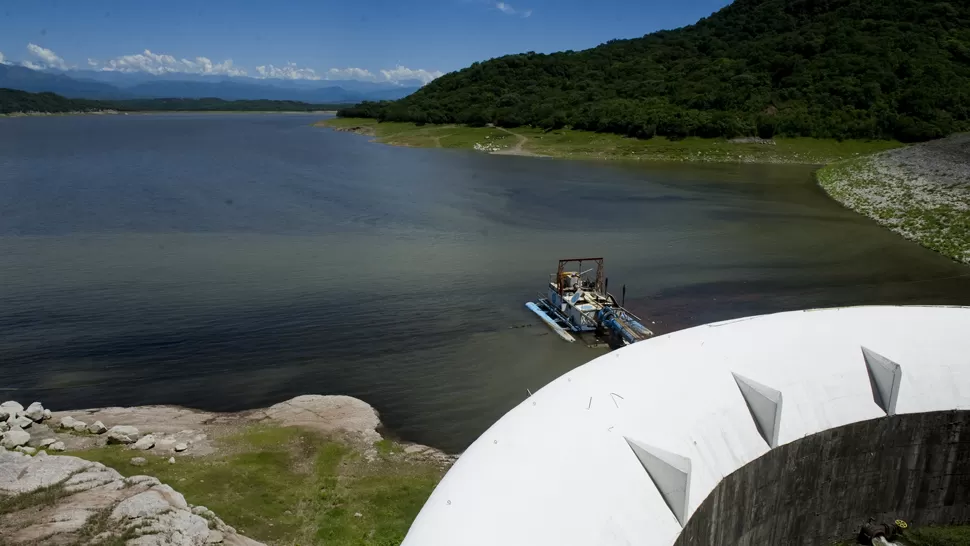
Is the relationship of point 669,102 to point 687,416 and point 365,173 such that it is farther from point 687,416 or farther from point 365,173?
point 687,416

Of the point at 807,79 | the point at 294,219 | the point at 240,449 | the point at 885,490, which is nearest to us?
the point at 885,490

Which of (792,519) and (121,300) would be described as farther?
(121,300)

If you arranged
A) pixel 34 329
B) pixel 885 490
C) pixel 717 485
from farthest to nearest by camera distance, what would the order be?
pixel 34 329
pixel 885 490
pixel 717 485

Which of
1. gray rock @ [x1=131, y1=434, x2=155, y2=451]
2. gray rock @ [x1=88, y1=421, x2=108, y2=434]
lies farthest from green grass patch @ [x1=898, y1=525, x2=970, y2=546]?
gray rock @ [x1=88, y1=421, x2=108, y2=434]

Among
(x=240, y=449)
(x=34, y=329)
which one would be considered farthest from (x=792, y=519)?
(x=34, y=329)

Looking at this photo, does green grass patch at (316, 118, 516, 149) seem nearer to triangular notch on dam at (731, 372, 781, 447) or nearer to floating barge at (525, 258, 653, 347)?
floating barge at (525, 258, 653, 347)

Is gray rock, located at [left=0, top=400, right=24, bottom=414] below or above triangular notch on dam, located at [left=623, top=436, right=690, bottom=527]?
below

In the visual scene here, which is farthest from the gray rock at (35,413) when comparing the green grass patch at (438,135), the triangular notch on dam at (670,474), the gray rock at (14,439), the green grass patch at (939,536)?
the green grass patch at (438,135)
